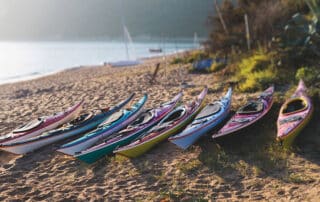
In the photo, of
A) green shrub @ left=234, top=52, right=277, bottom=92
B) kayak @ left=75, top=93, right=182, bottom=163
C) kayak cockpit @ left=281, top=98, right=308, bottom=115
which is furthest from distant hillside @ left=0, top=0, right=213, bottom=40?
kayak cockpit @ left=281, top=98, right=308, bottom=115

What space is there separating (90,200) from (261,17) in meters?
12.2

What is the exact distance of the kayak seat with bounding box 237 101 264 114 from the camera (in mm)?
7133

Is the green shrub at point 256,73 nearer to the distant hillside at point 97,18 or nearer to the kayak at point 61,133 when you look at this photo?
the kayak at point 61,133

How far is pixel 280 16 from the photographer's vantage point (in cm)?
1443

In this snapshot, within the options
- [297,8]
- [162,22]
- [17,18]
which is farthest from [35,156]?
[17,18]

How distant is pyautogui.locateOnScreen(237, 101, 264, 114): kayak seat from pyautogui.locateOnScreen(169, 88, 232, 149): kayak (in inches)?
14.7

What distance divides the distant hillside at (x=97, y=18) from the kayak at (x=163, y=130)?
5914cm

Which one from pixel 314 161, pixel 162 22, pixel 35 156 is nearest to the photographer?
pixel 314 161

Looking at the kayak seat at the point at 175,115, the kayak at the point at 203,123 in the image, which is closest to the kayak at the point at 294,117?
the kayak at the point at 203,123

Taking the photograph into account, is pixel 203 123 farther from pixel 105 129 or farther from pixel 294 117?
pixel 105 129

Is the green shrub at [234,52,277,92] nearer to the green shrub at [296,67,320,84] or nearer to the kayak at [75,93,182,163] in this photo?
the green shrub at [296,67,320,84]

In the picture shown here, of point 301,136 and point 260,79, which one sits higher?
point 260,79

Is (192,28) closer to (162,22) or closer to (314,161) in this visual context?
(162,22)

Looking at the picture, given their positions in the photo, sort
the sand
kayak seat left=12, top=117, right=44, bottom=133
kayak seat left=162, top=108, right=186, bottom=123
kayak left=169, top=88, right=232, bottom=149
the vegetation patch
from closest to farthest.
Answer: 1. the sand
2. the vegetation patch
3. kayak left=169, top=88, right=232, bottom=149
4. kayak seat left=162, top=108, right=186, bottom=123
5. kayak seat left=12, top=117, right=44, bottom=133
